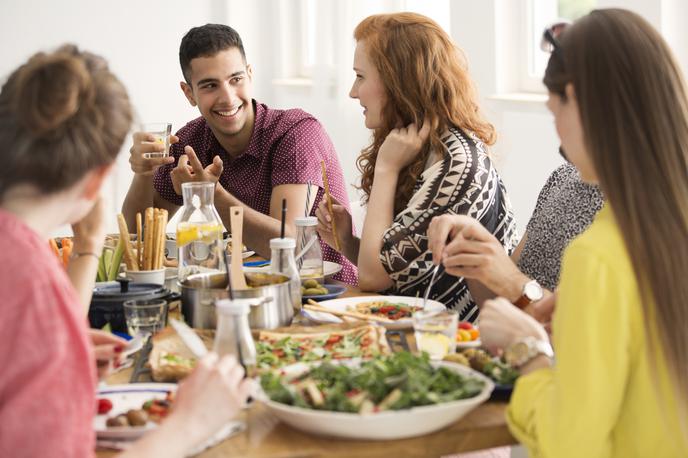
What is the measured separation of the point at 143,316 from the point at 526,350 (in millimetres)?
855

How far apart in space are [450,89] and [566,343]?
4.91 feet

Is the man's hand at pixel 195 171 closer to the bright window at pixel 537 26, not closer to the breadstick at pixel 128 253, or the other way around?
the breadstick at pixel 128 253

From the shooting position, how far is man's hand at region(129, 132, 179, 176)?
316cm

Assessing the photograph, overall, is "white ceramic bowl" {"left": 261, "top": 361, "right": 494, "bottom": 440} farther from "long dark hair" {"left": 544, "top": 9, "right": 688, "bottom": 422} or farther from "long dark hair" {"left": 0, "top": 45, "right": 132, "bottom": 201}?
"long dark hair" {"left": 0, "top": 45, "right": 132, "bottom": 201}

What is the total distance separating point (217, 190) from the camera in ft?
10.4

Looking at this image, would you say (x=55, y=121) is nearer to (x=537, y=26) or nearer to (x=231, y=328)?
(x=231, y=328)

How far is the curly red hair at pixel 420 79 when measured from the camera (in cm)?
273

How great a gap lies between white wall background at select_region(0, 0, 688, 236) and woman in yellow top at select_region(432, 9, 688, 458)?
189 cm

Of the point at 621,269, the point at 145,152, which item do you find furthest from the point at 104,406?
the point at 145,152

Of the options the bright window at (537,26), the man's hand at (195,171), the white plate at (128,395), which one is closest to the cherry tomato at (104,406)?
the white plate at (128,395)

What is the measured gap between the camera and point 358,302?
7.59 feet

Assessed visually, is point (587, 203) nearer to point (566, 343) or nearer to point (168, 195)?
point (566, 343)

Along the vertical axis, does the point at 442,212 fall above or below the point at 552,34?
below

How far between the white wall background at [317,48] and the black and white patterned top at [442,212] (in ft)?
3.27
